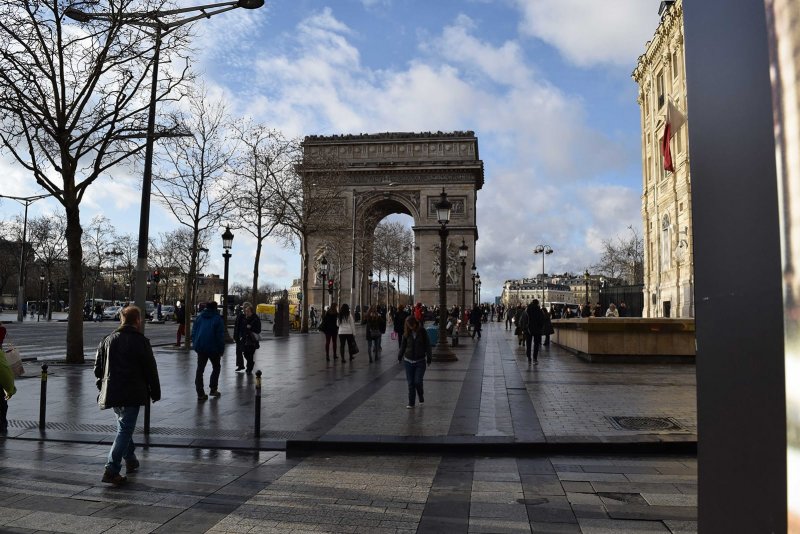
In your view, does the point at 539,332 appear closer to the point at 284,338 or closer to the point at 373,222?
the point at 284,338

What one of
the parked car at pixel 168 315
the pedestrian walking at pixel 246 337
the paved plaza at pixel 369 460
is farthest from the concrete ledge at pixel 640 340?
the parked car at pixel 168 315

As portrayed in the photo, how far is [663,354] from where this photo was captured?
692 inches

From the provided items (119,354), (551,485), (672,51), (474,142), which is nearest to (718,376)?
(551,485)

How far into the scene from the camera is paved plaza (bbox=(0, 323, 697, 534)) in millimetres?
4832

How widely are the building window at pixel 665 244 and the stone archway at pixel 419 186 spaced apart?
22786 millimetres

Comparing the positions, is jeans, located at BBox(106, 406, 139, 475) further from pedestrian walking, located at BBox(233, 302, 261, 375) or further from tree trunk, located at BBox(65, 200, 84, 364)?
tree trunk, located at BBox(65, 200, 84, 364)

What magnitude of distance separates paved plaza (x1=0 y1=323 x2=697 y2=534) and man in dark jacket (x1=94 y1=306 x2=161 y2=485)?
1.14ft

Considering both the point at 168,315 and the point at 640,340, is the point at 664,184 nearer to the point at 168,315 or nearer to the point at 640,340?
the point at 640,340

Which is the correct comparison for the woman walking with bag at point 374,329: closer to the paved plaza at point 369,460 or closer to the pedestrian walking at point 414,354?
the paved plaza at point 369,460

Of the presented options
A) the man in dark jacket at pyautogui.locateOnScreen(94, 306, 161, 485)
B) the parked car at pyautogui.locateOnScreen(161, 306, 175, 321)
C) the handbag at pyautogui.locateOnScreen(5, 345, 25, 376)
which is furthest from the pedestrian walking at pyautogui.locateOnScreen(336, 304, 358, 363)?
the parked car at pyautogui.locateOnScreen(161, 306, 175, 321)

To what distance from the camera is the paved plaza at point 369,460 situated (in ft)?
15.9

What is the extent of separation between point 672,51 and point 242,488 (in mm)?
40345

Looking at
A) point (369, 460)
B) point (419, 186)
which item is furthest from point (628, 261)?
point (369, 460)

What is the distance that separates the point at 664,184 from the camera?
134 feet
